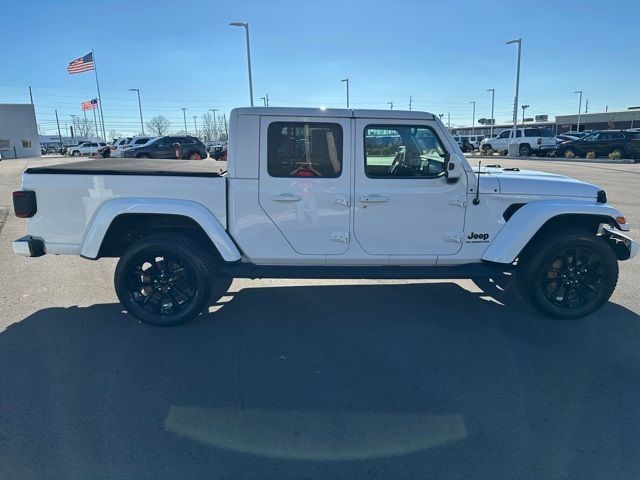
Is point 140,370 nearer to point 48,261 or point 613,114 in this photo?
point 48,261

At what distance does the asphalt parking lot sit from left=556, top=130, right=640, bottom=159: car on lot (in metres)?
26.7

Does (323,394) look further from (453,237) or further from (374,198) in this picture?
(453,237)

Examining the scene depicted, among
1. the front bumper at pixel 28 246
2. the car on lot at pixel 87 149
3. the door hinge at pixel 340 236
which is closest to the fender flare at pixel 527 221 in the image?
the door hinge at pixel 340 236

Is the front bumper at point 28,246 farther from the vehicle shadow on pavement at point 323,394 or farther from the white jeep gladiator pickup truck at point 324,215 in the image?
the vehicle shadow on pavement at point 323,394

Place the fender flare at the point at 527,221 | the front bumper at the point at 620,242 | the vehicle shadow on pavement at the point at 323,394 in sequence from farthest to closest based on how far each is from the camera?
the front bumper at the point at 620,242
the fender flare at the point at 527,221
the vehicle shadow on pavement at the point at 323,394

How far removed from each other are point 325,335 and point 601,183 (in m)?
15.3

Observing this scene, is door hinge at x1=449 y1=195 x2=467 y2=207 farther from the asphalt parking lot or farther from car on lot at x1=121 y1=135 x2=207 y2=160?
car on lot at x1=121 y1=135 x2=207 y2=160

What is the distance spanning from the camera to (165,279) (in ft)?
14.3

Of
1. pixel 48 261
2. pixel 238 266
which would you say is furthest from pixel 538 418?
pixel 48 261

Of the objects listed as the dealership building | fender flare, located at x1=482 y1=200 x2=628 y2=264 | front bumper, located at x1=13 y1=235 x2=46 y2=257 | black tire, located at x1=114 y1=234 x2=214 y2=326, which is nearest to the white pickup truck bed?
front bumper, located at x1=13 y1=235 x2=46 y2=257

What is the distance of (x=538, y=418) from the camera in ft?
9.65

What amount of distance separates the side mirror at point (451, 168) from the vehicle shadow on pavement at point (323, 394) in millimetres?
1415

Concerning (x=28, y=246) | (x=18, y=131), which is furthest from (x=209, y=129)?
(x=28, y=246)

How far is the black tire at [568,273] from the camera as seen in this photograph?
432 centimetres
